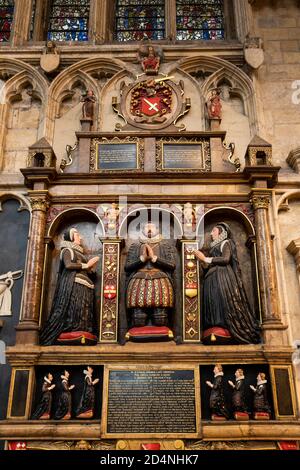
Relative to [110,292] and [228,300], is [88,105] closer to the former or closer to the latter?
[110,292]

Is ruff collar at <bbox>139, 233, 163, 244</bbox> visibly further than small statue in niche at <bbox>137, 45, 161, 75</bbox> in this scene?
No

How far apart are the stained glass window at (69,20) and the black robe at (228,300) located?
5778 millimetres

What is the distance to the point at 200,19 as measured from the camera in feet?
39.5

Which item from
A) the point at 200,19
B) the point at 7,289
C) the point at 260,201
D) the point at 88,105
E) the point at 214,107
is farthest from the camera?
the point at 200,19

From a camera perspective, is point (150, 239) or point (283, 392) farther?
point (150, 239)

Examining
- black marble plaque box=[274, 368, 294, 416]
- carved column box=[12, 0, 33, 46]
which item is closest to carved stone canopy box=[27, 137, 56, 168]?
carved column box=[12, 0, 33, 46]

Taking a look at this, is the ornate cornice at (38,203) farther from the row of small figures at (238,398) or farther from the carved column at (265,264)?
the row of small figures at (238,398)

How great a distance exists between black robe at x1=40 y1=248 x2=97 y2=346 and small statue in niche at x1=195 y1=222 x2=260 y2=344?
1.69 m

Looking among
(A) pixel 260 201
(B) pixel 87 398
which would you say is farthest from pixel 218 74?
(B) pixel 87 398

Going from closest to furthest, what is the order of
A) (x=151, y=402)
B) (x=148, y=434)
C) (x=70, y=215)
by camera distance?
1. (x=148, y=434)
2. (x=151, y=402)
3. (x=70, y=215)

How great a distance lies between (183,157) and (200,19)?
153 inches

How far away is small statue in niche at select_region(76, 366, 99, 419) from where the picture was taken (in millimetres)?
7797

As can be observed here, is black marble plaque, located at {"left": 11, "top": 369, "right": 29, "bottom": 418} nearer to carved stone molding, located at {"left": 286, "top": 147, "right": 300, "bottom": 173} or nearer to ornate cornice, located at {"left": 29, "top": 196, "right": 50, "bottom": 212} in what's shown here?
ornate cornice, located at {"left": 29, "top": 196, "right": 50, "bottom": 212}
